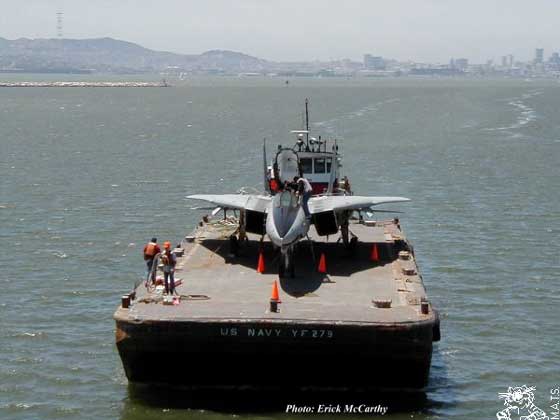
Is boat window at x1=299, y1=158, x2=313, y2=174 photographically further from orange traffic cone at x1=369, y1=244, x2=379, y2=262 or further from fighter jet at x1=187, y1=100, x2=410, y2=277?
orange traffic cone at x1=369, y1=244, x2=379, y2=262

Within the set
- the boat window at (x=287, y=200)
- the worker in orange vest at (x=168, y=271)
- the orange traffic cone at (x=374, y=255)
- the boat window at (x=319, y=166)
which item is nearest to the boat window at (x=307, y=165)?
the boat window at (x=319, y=166)

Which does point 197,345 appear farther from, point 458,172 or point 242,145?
point 242,145

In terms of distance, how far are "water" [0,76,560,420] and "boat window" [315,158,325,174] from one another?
599 centimetres

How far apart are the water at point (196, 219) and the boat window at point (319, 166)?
5.99 meters

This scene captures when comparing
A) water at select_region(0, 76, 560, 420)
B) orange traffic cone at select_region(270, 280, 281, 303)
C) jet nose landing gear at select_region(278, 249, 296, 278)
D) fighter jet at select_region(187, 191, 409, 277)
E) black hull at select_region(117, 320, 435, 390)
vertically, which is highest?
fighter jet at select_region(187, 191, 409, 277)

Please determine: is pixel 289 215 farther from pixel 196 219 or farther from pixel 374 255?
pixel 196 219

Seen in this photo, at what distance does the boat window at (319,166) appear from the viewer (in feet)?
136

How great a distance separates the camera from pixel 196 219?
54.8m

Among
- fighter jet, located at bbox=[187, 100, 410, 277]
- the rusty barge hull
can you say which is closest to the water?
the rusty barge hull

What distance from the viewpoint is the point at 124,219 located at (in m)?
55.0

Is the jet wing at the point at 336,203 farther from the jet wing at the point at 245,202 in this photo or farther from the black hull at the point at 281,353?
the black hull at the point at 281,353

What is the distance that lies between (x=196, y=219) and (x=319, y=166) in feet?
48.6

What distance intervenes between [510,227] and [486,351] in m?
21.3

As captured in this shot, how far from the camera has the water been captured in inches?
1169
